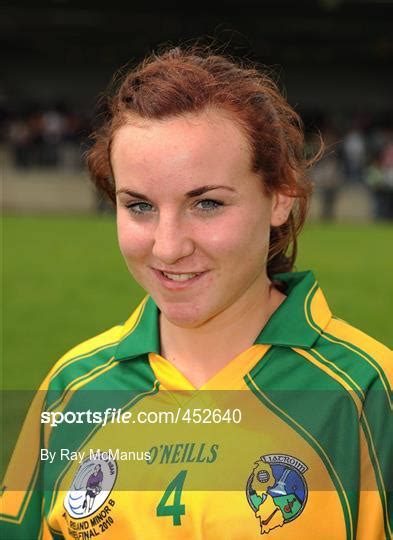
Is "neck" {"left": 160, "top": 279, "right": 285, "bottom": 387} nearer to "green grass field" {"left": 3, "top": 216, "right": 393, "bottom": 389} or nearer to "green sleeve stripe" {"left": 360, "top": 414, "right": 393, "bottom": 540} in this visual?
"green sleeve stripe" {"left": 360, "top": 414, "right": 393, "bottom": 540}

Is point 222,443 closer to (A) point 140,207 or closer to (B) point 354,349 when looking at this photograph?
(B) point 354,349

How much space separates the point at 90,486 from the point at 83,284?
7.94 meters

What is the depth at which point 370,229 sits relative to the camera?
16.9 m

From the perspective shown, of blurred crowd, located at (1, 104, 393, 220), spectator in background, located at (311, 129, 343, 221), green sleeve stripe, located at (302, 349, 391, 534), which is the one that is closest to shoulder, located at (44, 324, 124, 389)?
green sleeve stripe, located at (302, 349, 391, 534)

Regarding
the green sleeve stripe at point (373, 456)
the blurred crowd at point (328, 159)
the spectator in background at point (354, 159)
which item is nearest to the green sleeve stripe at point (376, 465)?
the green sleeve stripe at point (373, 456)

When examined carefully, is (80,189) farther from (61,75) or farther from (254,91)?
(254,91)

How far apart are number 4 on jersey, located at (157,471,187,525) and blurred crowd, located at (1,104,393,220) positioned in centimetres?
1736

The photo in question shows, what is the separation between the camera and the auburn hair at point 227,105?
185 cm

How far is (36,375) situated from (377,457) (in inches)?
168

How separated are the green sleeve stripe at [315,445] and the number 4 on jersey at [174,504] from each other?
22 centimetres

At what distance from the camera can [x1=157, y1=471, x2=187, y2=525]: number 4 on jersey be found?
189 cm

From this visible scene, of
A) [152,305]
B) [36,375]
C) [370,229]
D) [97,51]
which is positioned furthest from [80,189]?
[152,305]

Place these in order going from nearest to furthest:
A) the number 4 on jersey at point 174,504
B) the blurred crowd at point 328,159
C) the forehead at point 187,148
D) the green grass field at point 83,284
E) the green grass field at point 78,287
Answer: the forehead at point 187,148
the number 4 on jersey at point 174,504
the green grass field at point 78,287
the green grass field at point 83,284
the blurred crowd at point 328,159

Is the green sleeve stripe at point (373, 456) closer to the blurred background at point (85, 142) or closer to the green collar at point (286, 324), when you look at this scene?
the green collar at point (286, 324)
